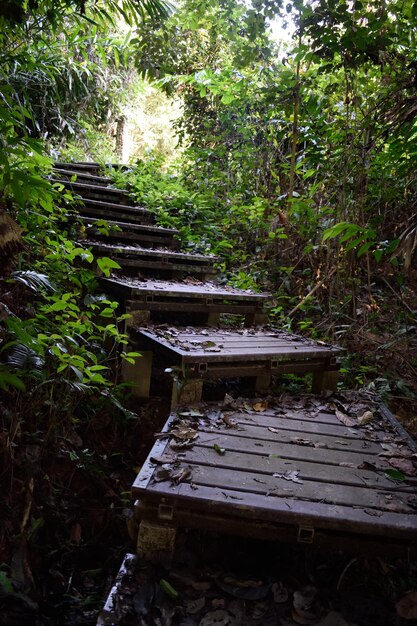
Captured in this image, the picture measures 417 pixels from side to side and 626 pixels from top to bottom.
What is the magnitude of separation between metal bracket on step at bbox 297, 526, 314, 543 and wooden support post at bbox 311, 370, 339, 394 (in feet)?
5.23

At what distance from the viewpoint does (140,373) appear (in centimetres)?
310

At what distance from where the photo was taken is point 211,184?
7316 mm

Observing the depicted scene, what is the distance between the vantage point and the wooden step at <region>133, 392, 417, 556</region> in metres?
1.67

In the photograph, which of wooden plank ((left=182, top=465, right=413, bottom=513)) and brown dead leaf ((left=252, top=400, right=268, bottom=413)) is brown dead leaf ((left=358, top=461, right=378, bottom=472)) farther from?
brown dead leaf ((left=252, top=400, right=268, bottom=413))

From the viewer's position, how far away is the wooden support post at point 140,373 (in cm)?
307

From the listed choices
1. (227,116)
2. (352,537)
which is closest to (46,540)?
(352,537)

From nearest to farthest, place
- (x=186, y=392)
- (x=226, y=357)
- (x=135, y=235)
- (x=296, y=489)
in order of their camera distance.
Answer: (x=296, y=489)
(x=186, y=392)
(x=226, y=357)
(x=135, y=235)

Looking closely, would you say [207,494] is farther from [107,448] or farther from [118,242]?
[118,242]

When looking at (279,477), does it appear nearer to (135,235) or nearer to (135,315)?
(135,315)

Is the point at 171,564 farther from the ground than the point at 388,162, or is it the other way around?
the point at 388,162

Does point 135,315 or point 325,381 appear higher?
point 135,315

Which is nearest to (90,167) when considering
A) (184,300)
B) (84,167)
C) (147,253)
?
(84,167)

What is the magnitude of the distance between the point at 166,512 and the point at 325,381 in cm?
183

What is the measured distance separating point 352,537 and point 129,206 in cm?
523
